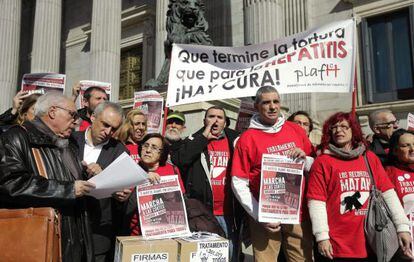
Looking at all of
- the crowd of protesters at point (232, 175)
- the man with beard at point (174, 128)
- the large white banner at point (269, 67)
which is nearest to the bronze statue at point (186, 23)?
the man with beard at point (174, 128)

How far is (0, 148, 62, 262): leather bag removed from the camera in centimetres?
228

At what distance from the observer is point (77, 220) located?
286 centimetres

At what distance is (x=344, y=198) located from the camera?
3.29 metres

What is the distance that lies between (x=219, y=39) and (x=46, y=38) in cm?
784

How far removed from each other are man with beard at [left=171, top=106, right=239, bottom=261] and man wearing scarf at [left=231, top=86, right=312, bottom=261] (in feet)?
1.52

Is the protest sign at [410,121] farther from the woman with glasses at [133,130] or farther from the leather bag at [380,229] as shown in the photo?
the woman with glasses at [133,130]

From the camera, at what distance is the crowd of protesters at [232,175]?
2758mm

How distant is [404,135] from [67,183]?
2.95 m

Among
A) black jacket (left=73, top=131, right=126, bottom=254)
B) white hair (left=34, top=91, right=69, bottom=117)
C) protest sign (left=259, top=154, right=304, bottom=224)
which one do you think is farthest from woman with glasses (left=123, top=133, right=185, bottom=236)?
white hair (left=34, top=91, right=69, bottom=117)

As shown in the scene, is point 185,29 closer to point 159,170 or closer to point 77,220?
point 159,170

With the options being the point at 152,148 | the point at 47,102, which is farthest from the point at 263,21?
the point at 47,102

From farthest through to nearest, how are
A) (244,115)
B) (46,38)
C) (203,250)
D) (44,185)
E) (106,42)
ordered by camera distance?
(46,38) < (106,42) < (244,115) < (203,250) < (44,185)

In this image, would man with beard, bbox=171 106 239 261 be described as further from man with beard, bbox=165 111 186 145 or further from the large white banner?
man with beard, bbox=165 111 186 145

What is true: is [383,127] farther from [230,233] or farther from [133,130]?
[133,130]
